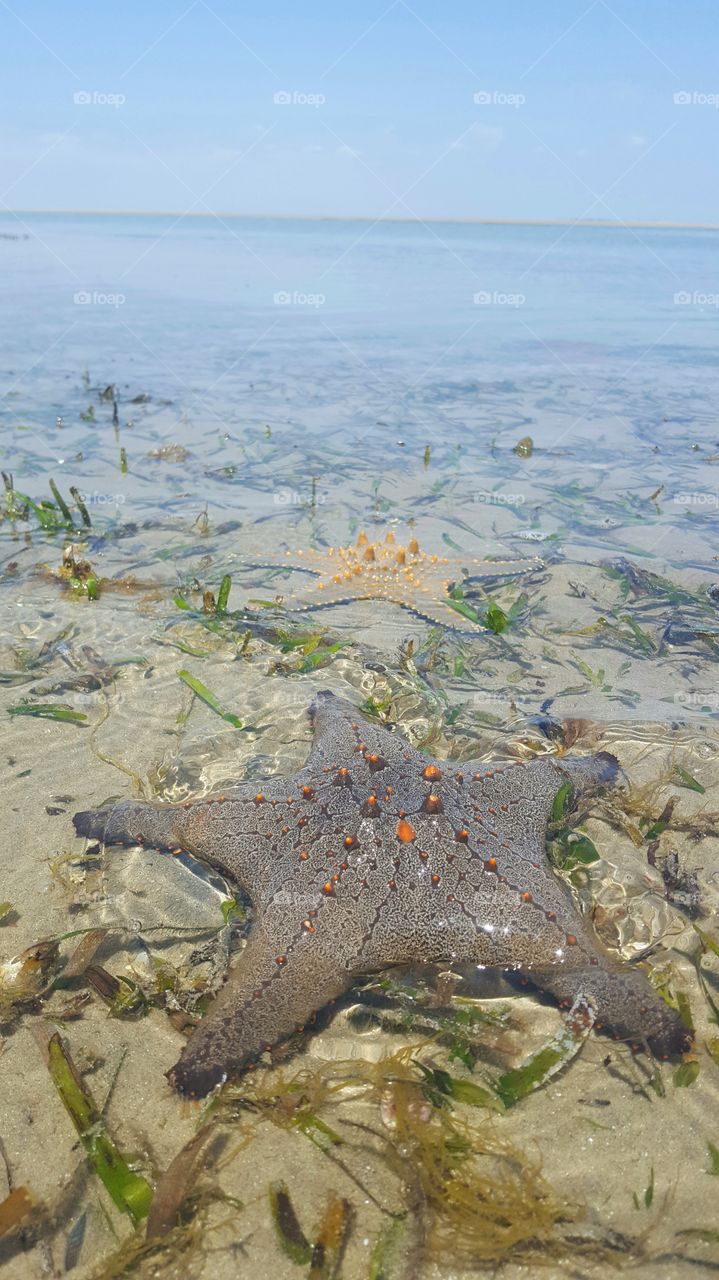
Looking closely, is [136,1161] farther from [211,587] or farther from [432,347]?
[432,347]

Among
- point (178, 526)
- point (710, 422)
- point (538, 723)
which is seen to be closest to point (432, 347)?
point (710, 422)
